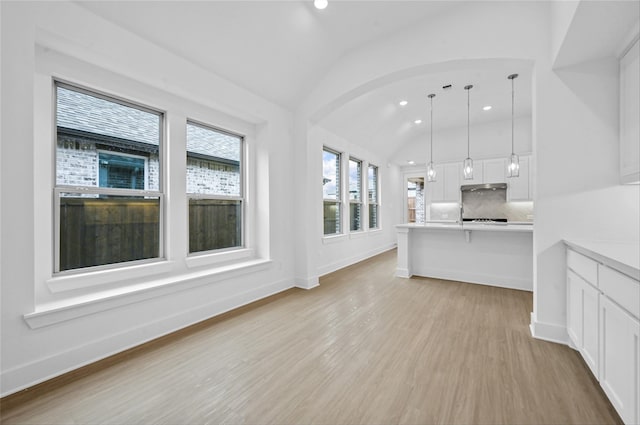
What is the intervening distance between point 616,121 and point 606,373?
2062 millimetres

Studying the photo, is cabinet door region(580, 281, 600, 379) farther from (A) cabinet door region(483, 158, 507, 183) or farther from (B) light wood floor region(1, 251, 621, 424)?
(A) cabinet door region(483, 158, 507, 183)

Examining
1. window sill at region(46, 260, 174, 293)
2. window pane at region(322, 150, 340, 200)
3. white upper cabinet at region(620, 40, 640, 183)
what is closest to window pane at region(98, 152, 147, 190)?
window sill at region(46, 260, 174, 293)

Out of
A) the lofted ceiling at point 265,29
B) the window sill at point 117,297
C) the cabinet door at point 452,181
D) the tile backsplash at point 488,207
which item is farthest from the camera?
the cabinet door at point 452,181

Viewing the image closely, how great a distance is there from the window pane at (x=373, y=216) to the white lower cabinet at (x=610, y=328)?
5.33 meters

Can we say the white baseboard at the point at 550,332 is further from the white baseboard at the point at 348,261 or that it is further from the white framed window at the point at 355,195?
the white framed window at the point at 355,195

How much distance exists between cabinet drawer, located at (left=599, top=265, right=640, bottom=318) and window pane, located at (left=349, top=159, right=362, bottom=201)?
4877mm

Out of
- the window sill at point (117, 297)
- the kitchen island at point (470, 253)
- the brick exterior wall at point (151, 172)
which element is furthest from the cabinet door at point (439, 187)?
the window sill at point (117, 297)

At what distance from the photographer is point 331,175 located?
5770 millimetres

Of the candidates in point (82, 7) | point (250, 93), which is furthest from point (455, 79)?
point (82, 7)

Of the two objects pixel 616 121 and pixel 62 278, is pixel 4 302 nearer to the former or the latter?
pixel 62 278

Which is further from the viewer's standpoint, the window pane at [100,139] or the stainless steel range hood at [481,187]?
the stainless steel range hood at [481,187]

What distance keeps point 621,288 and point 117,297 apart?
11.6 ft

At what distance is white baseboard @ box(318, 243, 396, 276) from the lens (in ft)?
16.8

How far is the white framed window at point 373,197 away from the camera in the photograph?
7.48 metres
